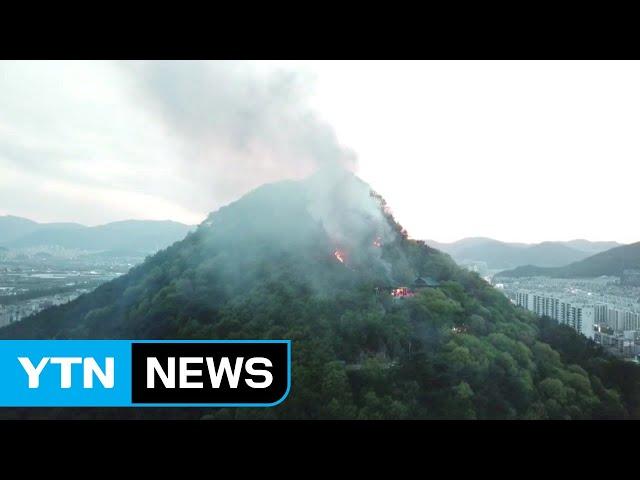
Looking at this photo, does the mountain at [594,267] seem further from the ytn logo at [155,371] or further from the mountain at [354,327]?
the ytn logo at [155,371]

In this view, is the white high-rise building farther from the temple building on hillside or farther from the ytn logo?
the ytn logo

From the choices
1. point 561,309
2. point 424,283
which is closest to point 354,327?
point 424,283

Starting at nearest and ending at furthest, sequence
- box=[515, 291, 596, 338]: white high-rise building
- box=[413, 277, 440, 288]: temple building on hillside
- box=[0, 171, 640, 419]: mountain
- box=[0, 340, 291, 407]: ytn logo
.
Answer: box=[0, 340, 291, 407]: ytn logo
box=[0, 171, 640, 419]: mountain
box=[515, 291, 596, 338]: white high-rise building
box=[413, 277, 440, 288]: temple building on hillside

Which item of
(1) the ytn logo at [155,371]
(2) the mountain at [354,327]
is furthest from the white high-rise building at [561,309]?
(1) the ytn logo at [155,371]

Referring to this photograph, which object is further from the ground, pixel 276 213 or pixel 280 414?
pixel 276 213

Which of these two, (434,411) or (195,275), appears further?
(195,275)

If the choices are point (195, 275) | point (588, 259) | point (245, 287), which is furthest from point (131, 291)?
point (588, 259)

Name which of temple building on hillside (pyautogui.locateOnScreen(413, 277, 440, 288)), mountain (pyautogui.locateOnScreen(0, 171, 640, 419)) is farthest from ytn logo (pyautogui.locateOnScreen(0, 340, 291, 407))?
temple building on hillside (pyautogui.locateOnScreen(413, 277, 440, 288))
